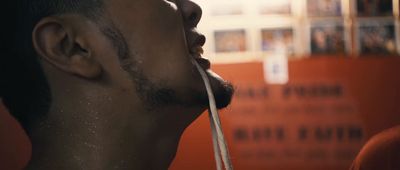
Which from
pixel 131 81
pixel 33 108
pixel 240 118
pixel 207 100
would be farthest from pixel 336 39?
pixel 33 108

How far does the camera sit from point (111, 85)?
3.21 ft

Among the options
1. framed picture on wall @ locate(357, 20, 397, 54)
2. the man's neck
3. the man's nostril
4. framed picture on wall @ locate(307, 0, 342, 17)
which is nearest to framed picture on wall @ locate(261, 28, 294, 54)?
framed picture on wall @ locate(307, 0, 342, 17)

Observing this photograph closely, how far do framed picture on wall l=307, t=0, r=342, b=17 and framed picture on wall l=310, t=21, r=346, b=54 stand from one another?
0.03 metres

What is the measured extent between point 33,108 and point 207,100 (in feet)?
1.23

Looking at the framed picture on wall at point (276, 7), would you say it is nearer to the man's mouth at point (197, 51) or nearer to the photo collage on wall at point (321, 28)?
the photo collage on wall at point (321, 28)

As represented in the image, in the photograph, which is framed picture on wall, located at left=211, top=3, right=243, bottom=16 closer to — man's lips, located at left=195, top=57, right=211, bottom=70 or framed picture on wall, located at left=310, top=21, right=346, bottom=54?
framed picture on wall, located at left=310, top=21, right=346, bottom=54

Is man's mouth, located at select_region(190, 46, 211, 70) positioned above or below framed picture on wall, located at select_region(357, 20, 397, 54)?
above

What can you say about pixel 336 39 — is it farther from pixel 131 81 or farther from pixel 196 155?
pixel 131 81

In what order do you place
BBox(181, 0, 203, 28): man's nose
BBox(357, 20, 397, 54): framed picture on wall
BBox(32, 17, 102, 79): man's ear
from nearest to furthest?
BBox(32, 17, 102, 79): man's ear
BBox(181, 0, 203, 28): man's nose
BBox(357, 20, 397, 54): framed picture on wall

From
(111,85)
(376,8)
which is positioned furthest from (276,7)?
(111,85)

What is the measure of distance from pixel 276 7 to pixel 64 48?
94 cm

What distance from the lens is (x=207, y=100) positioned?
1.01 m

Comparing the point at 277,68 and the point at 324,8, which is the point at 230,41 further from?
the point at 324,8

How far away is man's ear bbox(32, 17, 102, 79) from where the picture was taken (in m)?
0.95
